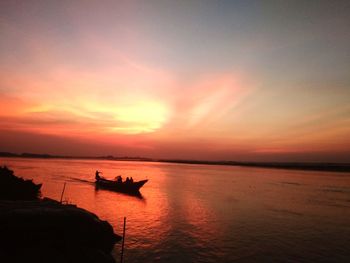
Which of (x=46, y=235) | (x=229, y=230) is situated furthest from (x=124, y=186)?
(x=46, y=235)

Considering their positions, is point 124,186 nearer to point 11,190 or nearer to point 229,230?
point 11,190

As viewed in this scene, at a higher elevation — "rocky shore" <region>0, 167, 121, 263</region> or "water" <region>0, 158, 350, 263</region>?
"rocky shore" <region>0, 167, 121, 263</region>

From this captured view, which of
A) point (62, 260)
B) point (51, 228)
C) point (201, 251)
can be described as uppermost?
point (51, 228)

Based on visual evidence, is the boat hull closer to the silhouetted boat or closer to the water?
the silhouetted boat

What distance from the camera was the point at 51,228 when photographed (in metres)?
14.0

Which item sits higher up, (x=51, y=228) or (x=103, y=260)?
(x=51, y=228)

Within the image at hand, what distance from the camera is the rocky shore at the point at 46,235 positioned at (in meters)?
12.6

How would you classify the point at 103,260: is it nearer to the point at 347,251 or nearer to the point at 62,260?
the point at 62,260

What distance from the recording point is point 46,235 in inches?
Result: 538

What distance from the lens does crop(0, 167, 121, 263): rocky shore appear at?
12.6 meters

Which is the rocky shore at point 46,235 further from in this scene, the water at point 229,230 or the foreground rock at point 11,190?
the foreground rock at point 11,190

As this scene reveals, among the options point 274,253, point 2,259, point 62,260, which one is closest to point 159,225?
point 274,253

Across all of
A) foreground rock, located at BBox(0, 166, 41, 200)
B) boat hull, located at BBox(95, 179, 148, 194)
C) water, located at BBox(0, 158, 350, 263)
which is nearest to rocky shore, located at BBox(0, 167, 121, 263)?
water, located at BBox(0, 158, 350, 263)

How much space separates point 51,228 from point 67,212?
1.43 meters
